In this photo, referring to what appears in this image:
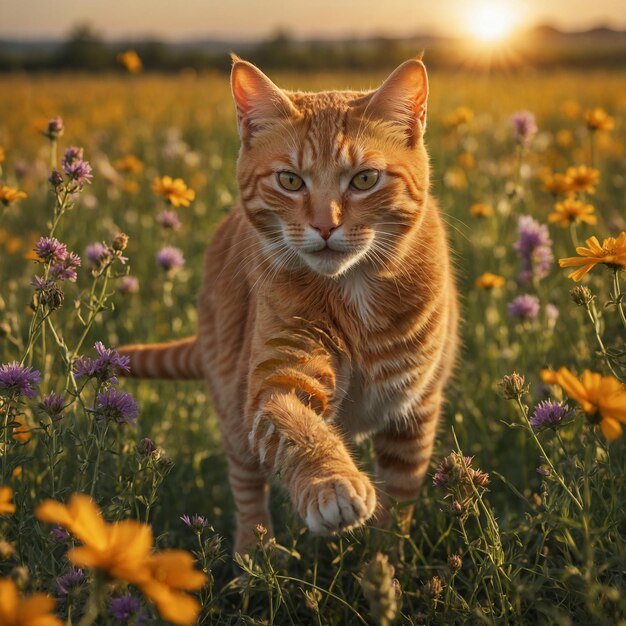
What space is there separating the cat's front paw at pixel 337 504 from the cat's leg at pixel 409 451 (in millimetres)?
1042

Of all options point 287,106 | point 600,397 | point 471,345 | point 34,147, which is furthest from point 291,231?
point 34,147

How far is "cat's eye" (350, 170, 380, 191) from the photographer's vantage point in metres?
2.27

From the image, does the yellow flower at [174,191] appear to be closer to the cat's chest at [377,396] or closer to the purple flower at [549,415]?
the cat's chest at [377,396]

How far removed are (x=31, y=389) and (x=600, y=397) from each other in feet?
4.45

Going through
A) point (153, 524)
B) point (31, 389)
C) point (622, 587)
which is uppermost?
point (31, 389)

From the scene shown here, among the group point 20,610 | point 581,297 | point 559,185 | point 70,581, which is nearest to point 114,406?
point 70,581

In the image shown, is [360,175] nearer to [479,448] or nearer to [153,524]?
[479,448]

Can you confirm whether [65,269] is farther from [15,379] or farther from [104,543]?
[104,543]

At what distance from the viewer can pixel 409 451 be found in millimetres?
2627

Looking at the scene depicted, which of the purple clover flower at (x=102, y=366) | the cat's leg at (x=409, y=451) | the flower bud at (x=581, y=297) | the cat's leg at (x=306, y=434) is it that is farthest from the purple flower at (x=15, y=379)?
the flower bud at (x=581, y=297)

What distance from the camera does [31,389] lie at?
185 cm

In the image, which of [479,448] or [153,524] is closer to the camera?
[153,524]

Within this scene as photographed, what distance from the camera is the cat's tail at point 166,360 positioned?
2.91 m

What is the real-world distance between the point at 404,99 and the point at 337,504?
1.44 metres
